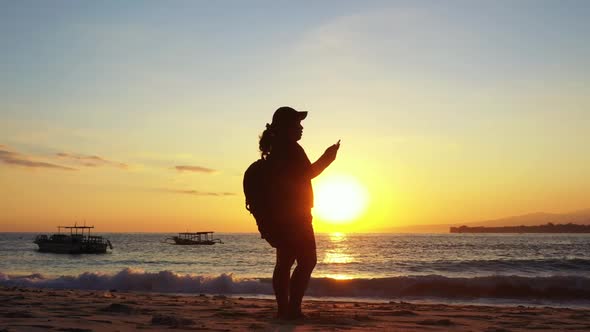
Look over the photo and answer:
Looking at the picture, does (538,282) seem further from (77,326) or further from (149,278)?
(77,326)

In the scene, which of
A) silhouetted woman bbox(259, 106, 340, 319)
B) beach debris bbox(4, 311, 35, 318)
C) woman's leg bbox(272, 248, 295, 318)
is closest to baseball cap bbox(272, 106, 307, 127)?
silhouetted woman bbox(259, 106, 340, 319)

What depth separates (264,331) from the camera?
5109mm

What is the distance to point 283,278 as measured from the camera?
605cm

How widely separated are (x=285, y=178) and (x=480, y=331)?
8.18 feet

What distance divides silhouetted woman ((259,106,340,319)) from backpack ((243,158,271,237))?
0.21 feet

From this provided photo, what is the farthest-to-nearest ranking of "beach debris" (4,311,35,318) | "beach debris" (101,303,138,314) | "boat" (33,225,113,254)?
"boat" (33,225,113,254)
"beach debris" (101,303,138,314)
"beach debris" (4,311,35,318)

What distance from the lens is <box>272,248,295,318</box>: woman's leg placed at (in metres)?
5.98

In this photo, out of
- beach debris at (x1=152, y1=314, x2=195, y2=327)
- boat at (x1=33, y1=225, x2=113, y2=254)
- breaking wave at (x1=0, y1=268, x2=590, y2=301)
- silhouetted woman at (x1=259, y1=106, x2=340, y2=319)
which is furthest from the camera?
boat at (x1=33, y1=225, x2=113, y2=254)

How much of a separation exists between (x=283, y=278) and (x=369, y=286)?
10536 millimetres

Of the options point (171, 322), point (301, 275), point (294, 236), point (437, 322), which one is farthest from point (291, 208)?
point (437, 322)

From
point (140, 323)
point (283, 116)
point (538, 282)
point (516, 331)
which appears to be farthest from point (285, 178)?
point (538, 282)

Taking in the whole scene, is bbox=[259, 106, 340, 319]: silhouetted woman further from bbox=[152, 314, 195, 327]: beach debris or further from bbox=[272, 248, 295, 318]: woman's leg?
bbox=[152, 314, 195, 327]: beach debris

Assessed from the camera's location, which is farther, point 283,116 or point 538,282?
point 538,282

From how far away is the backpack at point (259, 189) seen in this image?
19.6ft
